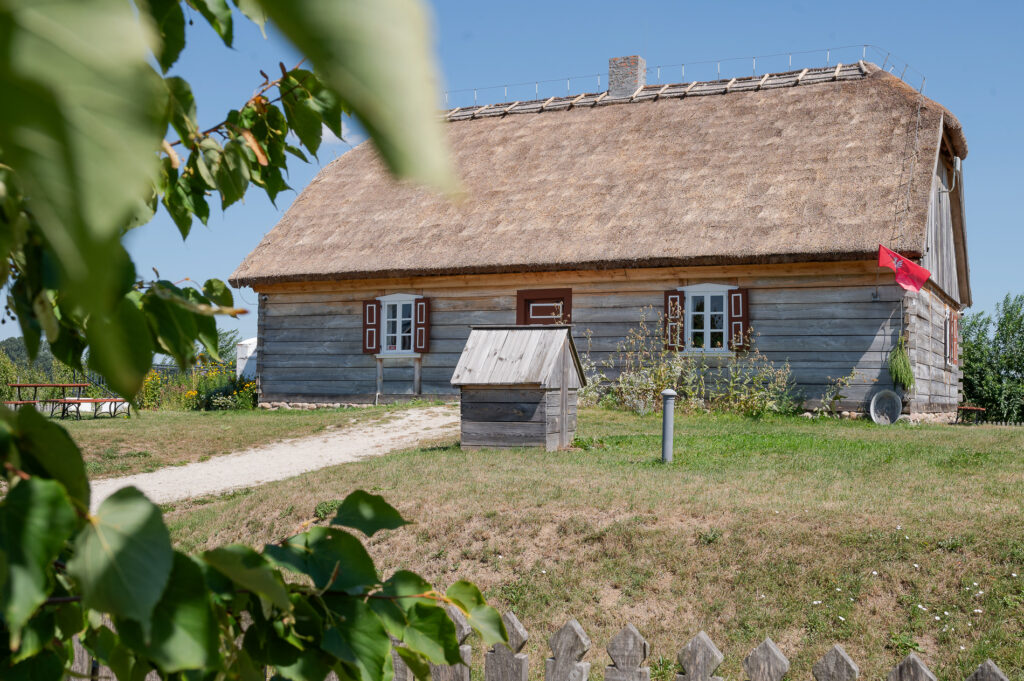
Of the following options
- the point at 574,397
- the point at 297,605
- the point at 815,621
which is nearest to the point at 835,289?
the point at 574,397

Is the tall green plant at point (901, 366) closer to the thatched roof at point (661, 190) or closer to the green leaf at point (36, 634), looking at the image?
the thatched roof at point (661, 190)

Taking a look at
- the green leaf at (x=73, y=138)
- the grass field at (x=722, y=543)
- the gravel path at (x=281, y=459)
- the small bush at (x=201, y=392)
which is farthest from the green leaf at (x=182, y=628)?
the small bush at (x=201, y=392)

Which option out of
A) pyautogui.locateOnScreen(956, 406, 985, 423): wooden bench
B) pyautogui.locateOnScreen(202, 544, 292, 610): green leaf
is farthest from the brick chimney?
pyautogui.locateOnScreen(202, 544, 292, 610): green leaf

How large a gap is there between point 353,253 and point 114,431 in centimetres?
665

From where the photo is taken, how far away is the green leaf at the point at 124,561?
565 mm

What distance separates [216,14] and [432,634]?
2.70 feet

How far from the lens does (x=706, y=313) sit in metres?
15.6

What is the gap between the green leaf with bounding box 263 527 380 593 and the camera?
1.05 metres

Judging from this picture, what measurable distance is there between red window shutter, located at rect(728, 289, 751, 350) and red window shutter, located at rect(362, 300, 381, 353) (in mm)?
7054

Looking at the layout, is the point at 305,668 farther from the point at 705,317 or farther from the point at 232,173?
the point at 705,317

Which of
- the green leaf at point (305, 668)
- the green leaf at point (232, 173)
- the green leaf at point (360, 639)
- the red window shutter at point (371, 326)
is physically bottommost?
the green leaf at point (305, 668)

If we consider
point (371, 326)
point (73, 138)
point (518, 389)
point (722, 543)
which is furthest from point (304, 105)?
point (371, 326)

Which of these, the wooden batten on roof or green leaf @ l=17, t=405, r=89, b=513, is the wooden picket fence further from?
the wooden batten on roof

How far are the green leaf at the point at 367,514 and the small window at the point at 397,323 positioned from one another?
1674cm
